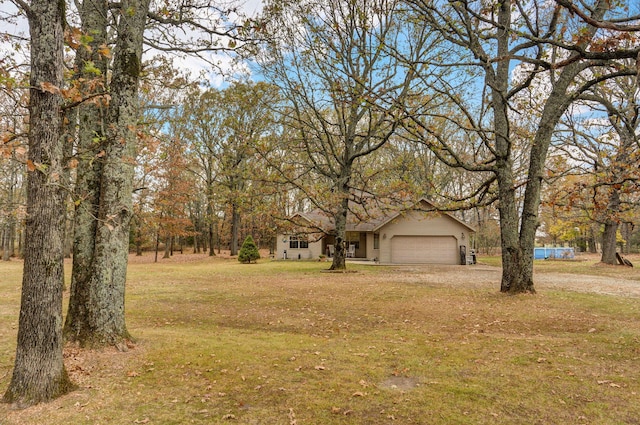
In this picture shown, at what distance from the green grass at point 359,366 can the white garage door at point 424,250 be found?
57.6 feet

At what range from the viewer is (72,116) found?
9422mm

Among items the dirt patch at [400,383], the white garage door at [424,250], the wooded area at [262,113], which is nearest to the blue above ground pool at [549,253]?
the wooded area at [262,113]

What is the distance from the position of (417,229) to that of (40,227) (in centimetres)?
2574

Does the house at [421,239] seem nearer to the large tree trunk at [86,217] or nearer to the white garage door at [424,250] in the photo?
the white garage door at [424,250]

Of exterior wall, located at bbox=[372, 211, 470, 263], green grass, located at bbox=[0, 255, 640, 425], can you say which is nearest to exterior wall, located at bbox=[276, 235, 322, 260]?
exterior wall, located at bbox=[372, 211, 470, 263]

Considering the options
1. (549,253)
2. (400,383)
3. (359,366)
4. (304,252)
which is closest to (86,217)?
(359,366)

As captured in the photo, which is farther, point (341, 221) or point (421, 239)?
point (421, 239)

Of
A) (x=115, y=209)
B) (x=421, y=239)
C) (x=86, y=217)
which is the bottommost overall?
(x=421, y=239)

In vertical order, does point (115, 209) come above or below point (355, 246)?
above

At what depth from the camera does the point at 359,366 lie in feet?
17.4

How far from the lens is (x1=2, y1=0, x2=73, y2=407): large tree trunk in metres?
3.85

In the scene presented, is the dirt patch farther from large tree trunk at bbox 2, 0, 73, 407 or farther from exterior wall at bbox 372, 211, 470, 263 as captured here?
exterior wall at bbox 372, 211, 470, 263

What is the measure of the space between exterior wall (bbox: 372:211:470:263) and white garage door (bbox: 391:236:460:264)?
1.11 ft

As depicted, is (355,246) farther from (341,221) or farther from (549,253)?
(549,253)
